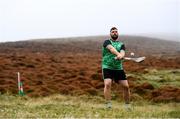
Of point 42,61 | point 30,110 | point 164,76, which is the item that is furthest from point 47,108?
point 42,61

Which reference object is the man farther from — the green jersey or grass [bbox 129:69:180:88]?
grass [bbox 129:69:180:88]

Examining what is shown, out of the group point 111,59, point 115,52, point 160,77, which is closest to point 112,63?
point 111,59

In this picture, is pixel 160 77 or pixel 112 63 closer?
pixel 112 63

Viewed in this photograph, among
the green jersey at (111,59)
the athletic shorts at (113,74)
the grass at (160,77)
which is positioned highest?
the green jersey at (111,59)

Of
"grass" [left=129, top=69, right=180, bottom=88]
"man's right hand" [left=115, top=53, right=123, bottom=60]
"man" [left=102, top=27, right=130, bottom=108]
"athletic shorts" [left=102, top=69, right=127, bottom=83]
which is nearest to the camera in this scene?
"man's right hand" [left=115, top=53, right=123, bottom=60]

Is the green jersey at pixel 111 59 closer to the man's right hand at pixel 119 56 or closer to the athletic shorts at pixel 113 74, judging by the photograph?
the athletic shorts at pixel 113 74

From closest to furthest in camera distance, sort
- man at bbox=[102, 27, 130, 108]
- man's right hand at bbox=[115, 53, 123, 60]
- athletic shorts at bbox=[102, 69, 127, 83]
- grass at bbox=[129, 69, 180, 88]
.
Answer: man's right hand at bbox=[115, 53, 123, 60] < man at bbox=[102, 27, 130, 108] < athletic shorts at bbox=[102, 69, 127, 83] < grass at bbox=[129, 69, 180, 88]

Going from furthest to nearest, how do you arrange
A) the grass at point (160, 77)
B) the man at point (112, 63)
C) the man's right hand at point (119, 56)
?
the grass at point (160, 77), the man at point (112, 63), the man's right hand at point (119, 56)

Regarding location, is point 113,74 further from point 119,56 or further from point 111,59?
point 119,56

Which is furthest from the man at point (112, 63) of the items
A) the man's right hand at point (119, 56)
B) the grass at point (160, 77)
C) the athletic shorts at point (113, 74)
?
the grass at point (160, 77)

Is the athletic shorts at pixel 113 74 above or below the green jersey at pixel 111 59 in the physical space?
below

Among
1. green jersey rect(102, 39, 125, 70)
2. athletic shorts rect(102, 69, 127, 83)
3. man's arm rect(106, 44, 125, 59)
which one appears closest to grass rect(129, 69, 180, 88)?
athletic shorts rect(102, 69, 127, 83)

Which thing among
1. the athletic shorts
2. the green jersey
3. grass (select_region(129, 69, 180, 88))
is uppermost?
the green jersey

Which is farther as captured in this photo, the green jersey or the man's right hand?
the green jersey
